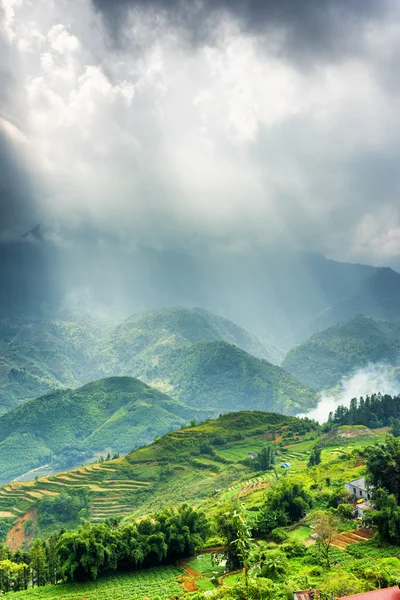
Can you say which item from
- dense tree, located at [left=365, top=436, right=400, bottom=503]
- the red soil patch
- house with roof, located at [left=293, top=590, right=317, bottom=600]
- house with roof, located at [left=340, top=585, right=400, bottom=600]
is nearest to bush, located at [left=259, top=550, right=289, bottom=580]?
house with roof, located at [left=293, top=590, right=317, bottom=600]

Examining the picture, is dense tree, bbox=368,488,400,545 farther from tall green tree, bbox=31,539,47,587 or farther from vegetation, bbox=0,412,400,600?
tall green tree, bbox=31,539,47,587

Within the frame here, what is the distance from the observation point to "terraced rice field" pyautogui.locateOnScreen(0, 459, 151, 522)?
299 feet

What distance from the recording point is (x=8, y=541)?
81750mm

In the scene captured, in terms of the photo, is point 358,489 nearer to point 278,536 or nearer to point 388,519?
point 278,536

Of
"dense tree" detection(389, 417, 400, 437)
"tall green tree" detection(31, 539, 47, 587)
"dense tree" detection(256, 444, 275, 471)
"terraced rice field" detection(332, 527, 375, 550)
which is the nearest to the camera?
"terraced rice field" detection(332, 527, 375, 550)

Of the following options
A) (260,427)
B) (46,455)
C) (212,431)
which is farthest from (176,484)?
(46,455)

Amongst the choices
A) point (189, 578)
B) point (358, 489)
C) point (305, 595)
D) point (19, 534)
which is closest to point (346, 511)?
point (358, 489)

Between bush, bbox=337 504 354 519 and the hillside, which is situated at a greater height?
the hillside

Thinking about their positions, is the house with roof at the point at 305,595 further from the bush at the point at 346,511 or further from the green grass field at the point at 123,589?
the bush at the point at 346,511

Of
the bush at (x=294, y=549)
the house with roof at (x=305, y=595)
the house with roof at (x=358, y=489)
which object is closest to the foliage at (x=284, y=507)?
the house with roof at (x=358, y=489)

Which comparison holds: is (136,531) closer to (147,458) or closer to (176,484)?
(176,484)

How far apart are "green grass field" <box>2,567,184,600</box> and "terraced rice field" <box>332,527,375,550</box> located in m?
15.5

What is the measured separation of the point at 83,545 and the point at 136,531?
5.86m

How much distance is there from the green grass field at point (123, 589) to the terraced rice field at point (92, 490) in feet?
147
